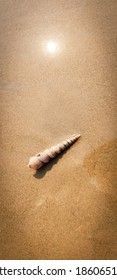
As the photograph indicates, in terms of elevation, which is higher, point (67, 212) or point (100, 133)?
point (100, 133)

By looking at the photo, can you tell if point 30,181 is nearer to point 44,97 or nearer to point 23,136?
point 23,136

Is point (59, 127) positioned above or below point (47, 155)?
above

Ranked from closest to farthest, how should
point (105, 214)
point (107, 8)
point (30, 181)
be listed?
point (105, 214), point (30, 181), point (107, 8)

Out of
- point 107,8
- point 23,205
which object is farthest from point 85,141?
point 107,8
